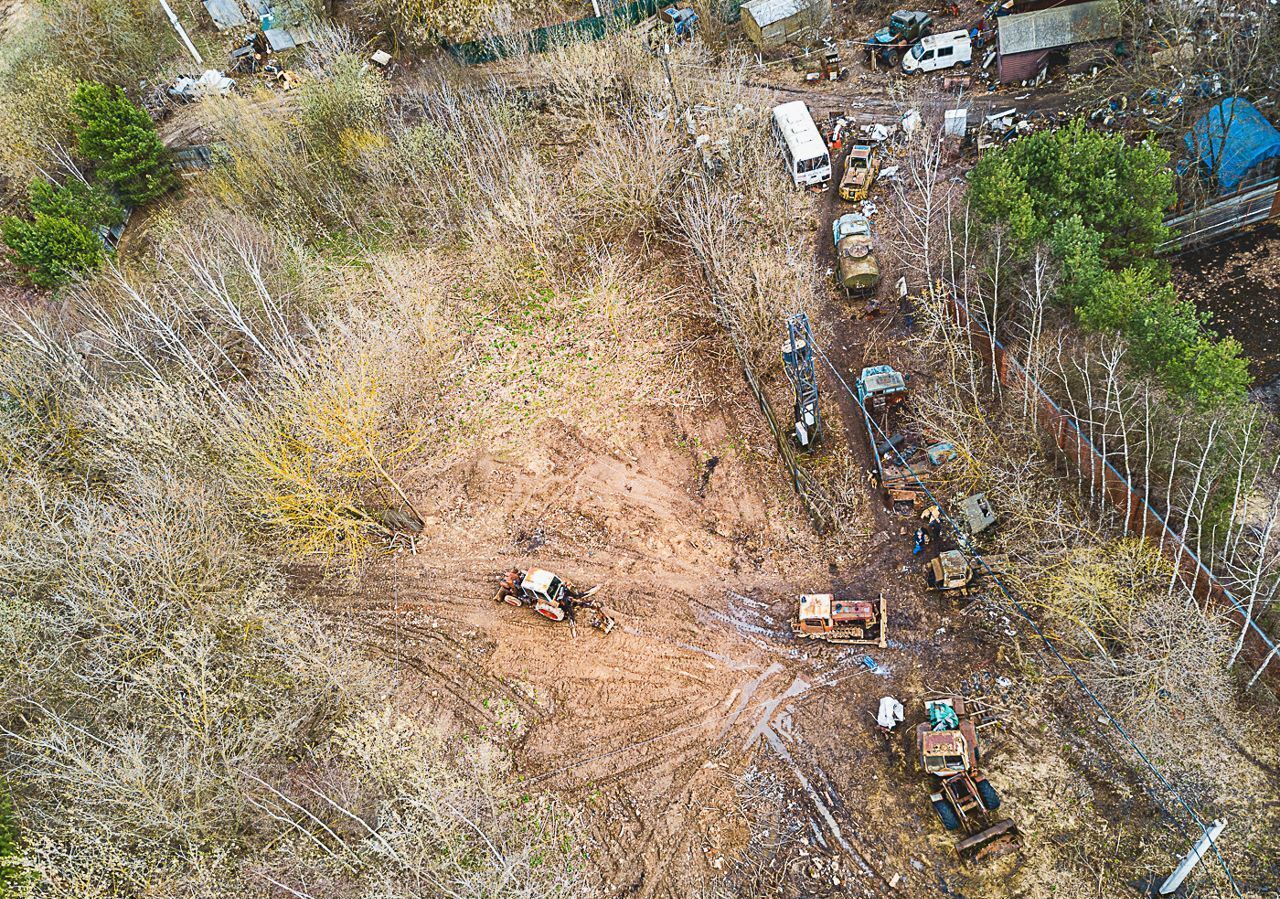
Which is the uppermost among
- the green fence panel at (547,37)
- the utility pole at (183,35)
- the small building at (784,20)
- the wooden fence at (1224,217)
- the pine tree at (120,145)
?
the utility pole at (183,35)

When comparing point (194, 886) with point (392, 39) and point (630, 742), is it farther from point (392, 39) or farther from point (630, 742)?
point (392, 39)

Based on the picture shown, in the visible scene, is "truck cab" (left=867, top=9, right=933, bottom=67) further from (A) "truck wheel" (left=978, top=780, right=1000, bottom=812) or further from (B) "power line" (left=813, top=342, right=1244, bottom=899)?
(A) "truck wheel" (left=978, top=780, right=1000, bottom=812)

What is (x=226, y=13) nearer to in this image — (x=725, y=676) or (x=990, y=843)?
(x=725, y=676)

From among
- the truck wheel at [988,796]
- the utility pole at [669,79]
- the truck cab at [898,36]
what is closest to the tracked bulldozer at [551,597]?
the truck wheel at [988,796]

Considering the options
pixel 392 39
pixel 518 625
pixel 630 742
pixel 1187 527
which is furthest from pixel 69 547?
pixel 392 39

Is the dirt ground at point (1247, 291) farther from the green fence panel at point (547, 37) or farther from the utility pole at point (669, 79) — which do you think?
the green fence panel at point (547, 37)

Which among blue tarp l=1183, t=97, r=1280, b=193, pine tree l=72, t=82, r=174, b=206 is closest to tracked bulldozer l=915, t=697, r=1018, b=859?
blue tarp l=1183, t=97, r=1280, b=193
